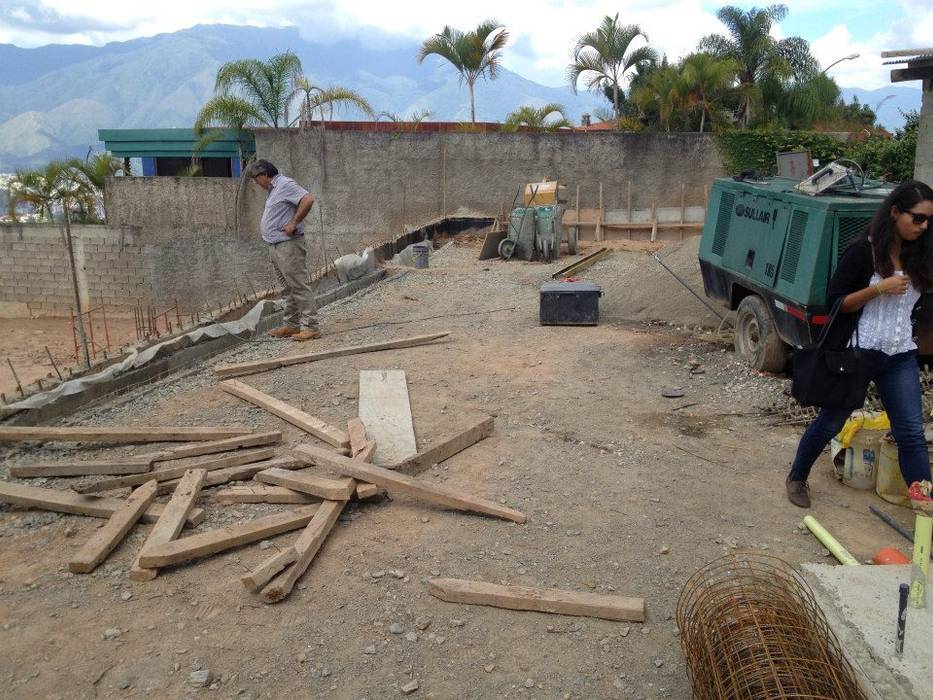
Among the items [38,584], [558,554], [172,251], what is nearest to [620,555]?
[558,554]

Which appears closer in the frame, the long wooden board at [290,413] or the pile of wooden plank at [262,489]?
the pile of wooden plank at [262,489]

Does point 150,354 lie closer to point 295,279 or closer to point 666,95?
point 295,279

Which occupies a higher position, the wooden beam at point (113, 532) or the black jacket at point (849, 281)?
the black jacket at point (849, 281)

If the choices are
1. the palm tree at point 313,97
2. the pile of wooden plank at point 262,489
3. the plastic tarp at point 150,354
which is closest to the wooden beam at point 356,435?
the pile of wooden plank at point 262,489

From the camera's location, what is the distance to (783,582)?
11.0 ft

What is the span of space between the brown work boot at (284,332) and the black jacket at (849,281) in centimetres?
638

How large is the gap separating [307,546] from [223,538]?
1.56 feet

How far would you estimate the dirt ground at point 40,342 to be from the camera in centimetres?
1650

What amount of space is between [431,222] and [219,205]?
616 cm

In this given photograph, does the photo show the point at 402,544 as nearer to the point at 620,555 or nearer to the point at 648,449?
the point at 620,555

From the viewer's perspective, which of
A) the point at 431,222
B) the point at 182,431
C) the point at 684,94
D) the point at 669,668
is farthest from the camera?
the point at 684,94

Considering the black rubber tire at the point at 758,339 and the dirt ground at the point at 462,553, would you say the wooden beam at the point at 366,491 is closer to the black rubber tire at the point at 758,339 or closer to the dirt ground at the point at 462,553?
the dirt ground at the point at 462,553

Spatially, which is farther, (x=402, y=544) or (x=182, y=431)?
(x=182, y=431)

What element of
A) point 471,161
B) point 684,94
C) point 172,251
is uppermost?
point 684,94
